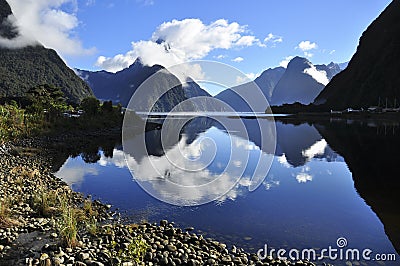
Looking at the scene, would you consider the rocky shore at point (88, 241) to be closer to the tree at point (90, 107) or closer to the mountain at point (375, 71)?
the tree at point (90, 107)

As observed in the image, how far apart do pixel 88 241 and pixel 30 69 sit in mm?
163506

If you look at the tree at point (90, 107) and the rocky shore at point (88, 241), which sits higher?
the tree at point (90, 107)

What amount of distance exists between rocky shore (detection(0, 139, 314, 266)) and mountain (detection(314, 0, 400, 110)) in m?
125

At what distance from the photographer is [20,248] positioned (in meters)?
8.26

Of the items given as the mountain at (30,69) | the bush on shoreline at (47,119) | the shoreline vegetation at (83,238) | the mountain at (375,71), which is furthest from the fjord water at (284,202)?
the mountain at (30,69)

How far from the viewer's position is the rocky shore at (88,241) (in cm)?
756

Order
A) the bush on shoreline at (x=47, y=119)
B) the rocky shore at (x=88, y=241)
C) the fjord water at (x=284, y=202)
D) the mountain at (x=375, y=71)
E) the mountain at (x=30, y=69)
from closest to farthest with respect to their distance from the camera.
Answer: the rocky shore at (x=88, y=241), the fjord water at (x=284, y=202), the bush on shoreline at (x=47, y=119), the mountain at (x=375, y=71), the mountain at (x=30, y=69)

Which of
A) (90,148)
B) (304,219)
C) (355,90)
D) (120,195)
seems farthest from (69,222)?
(355,90)

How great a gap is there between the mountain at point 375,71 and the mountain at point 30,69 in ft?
404

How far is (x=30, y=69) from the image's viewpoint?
14850cm

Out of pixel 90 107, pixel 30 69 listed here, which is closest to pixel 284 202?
pixel 90 107

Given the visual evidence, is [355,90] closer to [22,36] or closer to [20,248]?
[20,248]

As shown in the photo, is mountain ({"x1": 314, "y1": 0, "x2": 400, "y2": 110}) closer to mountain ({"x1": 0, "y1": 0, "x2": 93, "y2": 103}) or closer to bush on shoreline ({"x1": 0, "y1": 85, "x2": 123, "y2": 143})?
bush on shoreline ({"x1": 0, "y1": 85, "x2": 123, "y2": 143})

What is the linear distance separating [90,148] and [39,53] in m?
159
